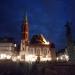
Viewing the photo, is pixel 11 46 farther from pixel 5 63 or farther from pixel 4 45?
pixel 5 63

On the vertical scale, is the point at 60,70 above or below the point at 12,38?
below

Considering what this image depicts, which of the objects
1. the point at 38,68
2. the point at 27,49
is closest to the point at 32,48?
the point at 27,49

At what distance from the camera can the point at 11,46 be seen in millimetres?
131875

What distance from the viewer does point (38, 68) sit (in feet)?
237

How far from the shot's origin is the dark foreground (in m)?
68.8

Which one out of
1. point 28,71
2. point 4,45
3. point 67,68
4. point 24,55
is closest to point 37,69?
point 28,71

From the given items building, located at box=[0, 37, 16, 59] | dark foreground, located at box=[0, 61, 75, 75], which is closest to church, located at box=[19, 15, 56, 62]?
building, located at box=[0, 37, 16, 59]

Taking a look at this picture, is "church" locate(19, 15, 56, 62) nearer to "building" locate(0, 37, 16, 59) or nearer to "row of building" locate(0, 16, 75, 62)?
"row of building" locate(0, 16, 75, 62)

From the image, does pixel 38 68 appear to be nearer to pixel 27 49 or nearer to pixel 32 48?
pixel 27 49

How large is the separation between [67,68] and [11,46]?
65732 mm

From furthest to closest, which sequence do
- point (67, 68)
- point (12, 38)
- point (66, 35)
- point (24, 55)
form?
point (12, 38) < point (24, 55) < point (66, 35) < point (67, 68)

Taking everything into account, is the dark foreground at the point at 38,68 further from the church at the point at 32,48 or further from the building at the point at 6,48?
the building at the point at 6,48

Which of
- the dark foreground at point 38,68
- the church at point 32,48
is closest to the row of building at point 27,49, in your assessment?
the church at point 32,48

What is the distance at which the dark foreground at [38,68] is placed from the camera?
68750 mm
